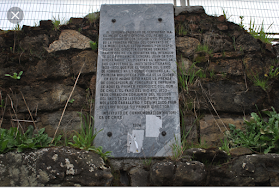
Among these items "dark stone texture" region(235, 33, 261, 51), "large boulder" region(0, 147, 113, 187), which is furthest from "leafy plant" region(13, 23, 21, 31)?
"dark stone texture" region(235, 33, 261, 51)

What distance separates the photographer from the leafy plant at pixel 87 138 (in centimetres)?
259

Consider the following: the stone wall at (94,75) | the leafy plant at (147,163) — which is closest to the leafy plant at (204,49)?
the stone wall at (94,75)

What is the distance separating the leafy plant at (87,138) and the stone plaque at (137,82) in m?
0.11

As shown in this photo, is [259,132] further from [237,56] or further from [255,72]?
[237,56]

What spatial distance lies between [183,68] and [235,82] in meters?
0.80

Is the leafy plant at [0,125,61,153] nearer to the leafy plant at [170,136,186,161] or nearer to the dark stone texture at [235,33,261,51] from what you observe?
the leafy plant at [170,136,186,161]

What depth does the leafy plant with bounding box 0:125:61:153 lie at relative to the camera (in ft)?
7.74

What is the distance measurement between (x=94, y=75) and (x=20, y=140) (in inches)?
53.3

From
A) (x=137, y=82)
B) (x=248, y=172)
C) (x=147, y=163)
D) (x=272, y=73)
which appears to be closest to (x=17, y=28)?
(x=137, y=82)

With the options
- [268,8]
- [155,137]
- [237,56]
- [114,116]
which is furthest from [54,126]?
[268,8]

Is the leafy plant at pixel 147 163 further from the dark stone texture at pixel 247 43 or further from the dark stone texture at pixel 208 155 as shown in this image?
the dark stone texture at pixel 247 43

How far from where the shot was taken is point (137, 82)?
3.10 metres

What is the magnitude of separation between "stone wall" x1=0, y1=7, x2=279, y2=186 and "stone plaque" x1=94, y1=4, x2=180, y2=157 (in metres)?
0.18

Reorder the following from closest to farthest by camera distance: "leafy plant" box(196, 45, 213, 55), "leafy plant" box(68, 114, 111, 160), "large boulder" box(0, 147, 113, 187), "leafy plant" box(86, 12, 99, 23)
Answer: "large boulder" box(0, 147, 113, 187) < "leafy plant" box(68, 114, 111, 160) < "leafy plant" box(196, 45, 213, 55) < "leafy plant" box(86, 12, 99, 23)
